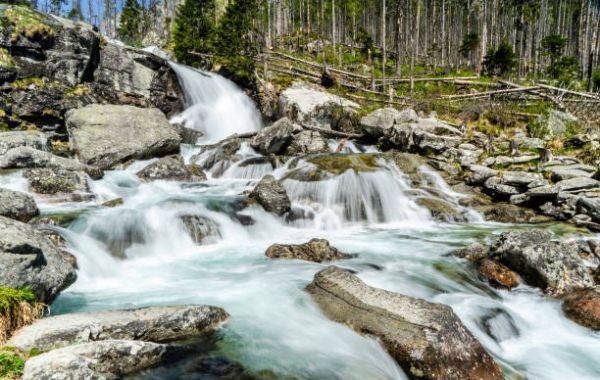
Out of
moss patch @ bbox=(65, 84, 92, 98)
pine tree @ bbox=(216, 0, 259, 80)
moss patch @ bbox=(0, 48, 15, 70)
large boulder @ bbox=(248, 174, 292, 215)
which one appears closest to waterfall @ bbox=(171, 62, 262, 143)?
pine tree @ bbox=(216, 0, 259, 80)

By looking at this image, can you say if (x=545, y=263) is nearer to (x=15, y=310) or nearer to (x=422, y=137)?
(x=15, y=310)

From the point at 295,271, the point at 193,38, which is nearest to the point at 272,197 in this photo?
the point at 295,271

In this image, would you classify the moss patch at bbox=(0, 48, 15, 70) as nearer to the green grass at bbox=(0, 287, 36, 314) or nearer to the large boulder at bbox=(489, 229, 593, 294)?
the green grass at bbox=(0, 287, 36, 314)

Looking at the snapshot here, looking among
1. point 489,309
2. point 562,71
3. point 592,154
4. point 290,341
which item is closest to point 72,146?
point 290,341

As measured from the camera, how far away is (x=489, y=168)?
60.4 ft

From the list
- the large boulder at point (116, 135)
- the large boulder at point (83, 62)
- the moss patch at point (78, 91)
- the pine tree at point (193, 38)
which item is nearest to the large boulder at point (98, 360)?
the large boulder at point (116, 135)

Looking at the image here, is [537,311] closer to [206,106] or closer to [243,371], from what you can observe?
[243,371]

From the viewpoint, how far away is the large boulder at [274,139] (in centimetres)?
2175

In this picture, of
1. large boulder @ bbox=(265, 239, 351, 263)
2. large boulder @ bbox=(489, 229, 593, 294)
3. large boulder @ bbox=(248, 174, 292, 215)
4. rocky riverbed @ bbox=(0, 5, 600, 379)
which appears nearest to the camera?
rocky riverbed @ bbox=(0, 5, 600, 379)

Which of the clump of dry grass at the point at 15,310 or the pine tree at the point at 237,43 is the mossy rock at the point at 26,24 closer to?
the pine tree at the point at 237,43

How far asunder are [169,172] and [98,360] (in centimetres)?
1389

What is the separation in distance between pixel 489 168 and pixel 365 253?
32.2ft

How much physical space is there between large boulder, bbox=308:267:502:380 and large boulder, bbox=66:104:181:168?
1463 centimetres

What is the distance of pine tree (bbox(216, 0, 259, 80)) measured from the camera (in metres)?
30.6
